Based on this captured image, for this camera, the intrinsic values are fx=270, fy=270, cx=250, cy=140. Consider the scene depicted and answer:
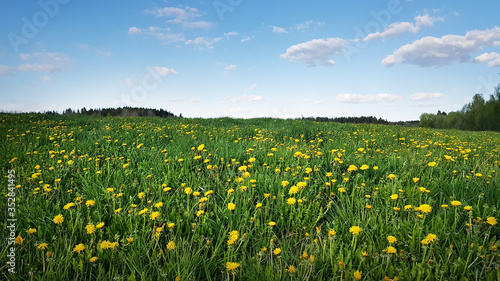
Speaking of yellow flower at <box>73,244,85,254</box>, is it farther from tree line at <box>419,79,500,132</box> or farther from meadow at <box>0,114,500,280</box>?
tree line at <box>419,79,500,132</box>

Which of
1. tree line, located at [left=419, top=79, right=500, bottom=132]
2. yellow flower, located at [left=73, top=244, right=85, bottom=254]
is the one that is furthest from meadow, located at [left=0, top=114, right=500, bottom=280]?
tree line, located at [left=419, top=79, right=500, bottom=132]

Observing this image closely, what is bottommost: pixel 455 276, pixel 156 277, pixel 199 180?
pixel 156 277

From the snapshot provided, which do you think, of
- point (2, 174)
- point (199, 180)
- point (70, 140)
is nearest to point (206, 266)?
point (199, 180)

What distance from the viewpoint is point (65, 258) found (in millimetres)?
2180

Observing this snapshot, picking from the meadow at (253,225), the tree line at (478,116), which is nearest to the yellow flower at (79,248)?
the meadow at (253,225)

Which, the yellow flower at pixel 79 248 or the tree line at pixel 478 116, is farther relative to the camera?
the tree line at pixel 478 116

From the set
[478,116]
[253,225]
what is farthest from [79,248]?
[478,116]

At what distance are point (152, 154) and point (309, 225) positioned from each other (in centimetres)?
340

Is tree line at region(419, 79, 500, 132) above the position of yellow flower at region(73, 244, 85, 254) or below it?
above

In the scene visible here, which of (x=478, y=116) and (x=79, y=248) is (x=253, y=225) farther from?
(x=478, y=116)

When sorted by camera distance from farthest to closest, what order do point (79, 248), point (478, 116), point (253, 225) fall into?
point (478, 116) → point (253, 225) → point (79, 248)

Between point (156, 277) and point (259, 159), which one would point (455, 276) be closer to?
point (156, 277)

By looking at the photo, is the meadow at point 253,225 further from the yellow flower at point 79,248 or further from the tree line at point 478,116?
the tree line at point 478,116

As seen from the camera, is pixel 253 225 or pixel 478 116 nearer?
pixel 253 225
